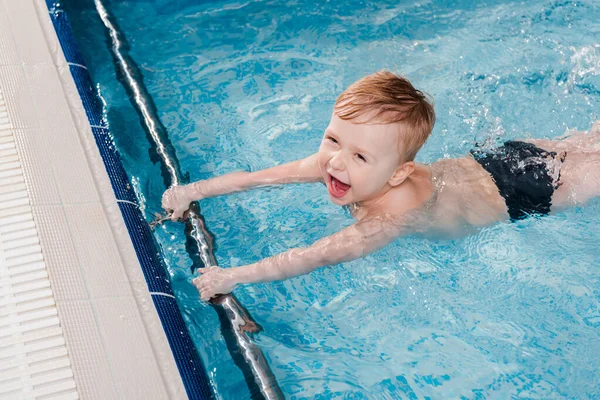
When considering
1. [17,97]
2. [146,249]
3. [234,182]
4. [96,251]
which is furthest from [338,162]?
[17,97]

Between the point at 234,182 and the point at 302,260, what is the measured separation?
59 centimetres

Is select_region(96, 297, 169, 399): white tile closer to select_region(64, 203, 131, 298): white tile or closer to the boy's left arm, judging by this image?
select_region(64, 203, 131, 298): white tile

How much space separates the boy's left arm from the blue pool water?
222 millimetres

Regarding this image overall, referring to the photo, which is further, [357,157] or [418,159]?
[418,159]

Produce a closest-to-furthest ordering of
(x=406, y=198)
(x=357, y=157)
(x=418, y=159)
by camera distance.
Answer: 1. (x=357, y=157)
2. (x=406, y=198)
3. (x=418, y=159)

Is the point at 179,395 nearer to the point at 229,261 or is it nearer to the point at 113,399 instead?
the point at 113,399

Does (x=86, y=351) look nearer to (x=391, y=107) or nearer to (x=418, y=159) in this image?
(x=391, y=107)

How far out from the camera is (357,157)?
255 centimetres

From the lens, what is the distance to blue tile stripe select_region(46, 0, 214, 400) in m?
2.31

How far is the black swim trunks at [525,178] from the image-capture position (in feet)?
9.41

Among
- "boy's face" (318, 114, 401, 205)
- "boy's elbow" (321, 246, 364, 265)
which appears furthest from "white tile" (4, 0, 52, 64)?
"boy's elbow" (321, 246, 364, 265)

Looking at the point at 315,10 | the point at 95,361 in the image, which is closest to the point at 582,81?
the point at 315,10

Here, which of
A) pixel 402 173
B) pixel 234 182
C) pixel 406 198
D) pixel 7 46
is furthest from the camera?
pixel 7 46

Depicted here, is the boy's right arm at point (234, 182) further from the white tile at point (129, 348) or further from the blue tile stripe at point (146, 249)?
the white tile at point (129, 348)
